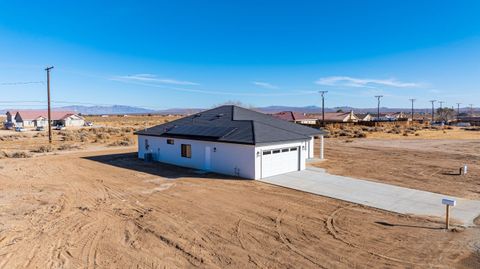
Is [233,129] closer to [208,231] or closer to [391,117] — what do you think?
[208,231]

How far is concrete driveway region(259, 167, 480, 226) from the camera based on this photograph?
41.0 ft

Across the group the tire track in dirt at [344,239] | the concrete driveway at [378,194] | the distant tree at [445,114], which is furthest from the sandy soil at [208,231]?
the distant tree at [445,114]

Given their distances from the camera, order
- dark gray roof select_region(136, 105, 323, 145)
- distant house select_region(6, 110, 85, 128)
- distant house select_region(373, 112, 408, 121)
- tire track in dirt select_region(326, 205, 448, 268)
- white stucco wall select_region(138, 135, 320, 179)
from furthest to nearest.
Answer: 1. distant house select_region(373, 112, 408, 121)
2. distant house select_region(6, 110, 85, 128)
3. dark gray roof select_region(136, 105, 323, 145)
4. white stucco wall select_region(138, 135, 320, 179)
5. tire track in dirt select_region(326, 205, 448, 268)

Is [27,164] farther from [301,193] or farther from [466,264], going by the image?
[466,264]

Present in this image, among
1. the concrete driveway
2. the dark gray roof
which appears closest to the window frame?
the dark gray roof

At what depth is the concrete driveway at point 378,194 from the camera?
12.5 meters

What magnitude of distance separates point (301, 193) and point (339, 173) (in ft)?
19.6

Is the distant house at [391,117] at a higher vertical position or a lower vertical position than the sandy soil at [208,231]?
higher

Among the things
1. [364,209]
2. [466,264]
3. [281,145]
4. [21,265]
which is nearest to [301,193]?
[364,209]

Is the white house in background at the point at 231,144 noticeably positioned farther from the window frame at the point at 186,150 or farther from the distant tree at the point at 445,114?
the distant tree at the point at 445,114

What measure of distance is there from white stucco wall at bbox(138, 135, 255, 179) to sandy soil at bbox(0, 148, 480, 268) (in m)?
1.87

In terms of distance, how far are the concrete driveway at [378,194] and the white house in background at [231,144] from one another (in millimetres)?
1184

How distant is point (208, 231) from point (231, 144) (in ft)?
29.5

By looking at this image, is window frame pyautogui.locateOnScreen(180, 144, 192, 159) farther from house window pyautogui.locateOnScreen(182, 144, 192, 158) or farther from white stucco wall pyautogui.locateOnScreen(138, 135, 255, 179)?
white stucco wall pyautogui.locateOnScreen(138, 135, 255, 179)
